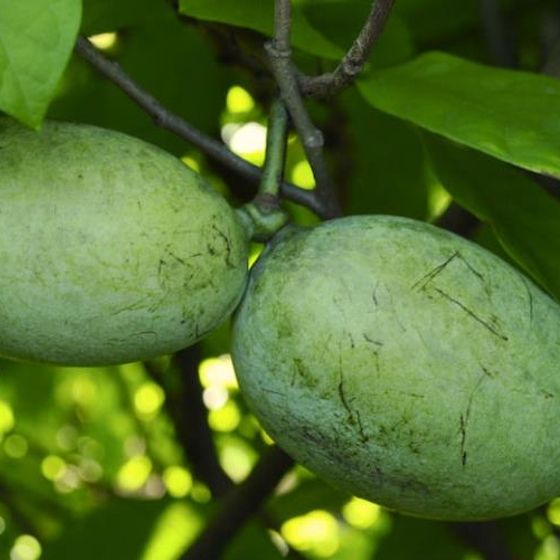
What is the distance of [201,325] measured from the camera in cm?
95

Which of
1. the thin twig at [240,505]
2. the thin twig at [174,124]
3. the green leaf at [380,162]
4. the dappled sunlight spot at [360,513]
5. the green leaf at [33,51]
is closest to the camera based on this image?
the green leaf at [33,51]

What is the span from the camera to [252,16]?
3.36 ft

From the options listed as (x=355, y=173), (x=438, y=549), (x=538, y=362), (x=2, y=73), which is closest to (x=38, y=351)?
(x=2, y=73)

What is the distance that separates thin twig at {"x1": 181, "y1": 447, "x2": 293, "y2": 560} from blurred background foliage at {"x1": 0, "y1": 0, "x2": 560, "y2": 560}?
0.26 feet

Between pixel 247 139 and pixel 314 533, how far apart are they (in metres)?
0.51

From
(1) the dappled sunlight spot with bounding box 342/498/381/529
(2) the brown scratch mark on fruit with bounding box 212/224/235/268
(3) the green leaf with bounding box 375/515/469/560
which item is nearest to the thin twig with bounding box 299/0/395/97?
(2) the brown scratch mark on fruit with bounding box 212/224/235/268

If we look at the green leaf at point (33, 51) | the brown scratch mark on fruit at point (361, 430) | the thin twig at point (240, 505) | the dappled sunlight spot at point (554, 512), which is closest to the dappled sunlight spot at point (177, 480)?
the thin twig at point (240, 505)

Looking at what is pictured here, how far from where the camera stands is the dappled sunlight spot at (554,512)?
5.39 ft

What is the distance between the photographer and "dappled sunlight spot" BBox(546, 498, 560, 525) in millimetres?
1644

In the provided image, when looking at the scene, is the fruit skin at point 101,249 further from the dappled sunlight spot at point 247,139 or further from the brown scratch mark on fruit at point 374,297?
the dappled sunlight spot at point 247,139

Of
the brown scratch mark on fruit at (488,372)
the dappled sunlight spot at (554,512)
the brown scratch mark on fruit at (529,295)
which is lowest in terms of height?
the dappled sunlight spot at (554,512)

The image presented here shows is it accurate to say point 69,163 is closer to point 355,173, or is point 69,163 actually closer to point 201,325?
point 201,325

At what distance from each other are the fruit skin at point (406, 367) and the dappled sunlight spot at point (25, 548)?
31.5 inches

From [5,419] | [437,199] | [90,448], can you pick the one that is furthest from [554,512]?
[5,419]
